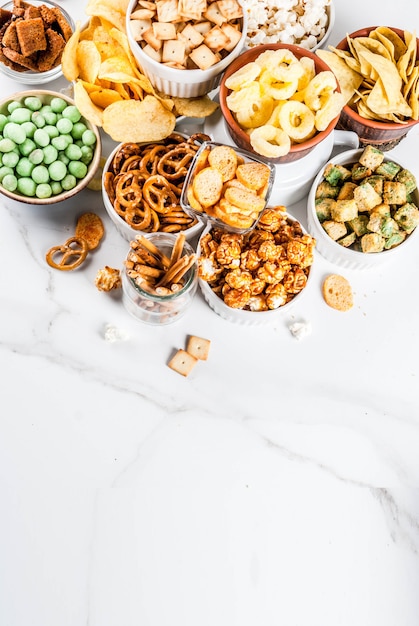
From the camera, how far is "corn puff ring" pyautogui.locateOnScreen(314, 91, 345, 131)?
1.17 meters

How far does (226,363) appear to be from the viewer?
1.36m

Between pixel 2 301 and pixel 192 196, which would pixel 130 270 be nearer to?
pixel 192 196

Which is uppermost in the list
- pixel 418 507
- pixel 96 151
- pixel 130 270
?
pixel 96 151

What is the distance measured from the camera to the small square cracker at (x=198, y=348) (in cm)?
135

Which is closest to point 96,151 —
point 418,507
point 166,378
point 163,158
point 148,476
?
point 163,158

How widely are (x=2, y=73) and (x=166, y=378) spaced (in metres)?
0.77

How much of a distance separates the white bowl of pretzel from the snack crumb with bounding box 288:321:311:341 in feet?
0.94

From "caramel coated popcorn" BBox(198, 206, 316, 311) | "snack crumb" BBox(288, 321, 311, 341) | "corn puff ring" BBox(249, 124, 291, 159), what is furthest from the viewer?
"snack crumb" BBox(288, 321, 311, 341)

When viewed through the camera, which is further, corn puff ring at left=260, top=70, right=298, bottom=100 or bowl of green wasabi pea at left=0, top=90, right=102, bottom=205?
bowl of green wasabi pea at left=0, top=90, right=102, bottom=205

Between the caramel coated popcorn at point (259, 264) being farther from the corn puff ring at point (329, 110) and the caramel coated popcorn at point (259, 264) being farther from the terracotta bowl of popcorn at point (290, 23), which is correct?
the terracotta bowl of popcorn at point (290, 23)

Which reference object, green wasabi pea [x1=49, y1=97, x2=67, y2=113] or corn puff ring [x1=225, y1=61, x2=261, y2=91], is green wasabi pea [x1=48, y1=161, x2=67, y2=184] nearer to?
green wasabi pea [x1=49, y1=97, x2=67, y2=113]

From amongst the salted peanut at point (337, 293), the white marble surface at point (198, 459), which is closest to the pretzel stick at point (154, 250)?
the white marble surface at point (198, 459)

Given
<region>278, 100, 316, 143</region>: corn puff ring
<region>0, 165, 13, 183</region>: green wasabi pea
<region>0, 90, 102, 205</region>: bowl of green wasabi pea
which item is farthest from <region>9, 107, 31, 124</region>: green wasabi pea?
<region>278, 100, 316, 143</region>: corn puff ring

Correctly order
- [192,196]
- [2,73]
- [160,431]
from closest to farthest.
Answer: [192,196]
[160,431]
[2,73]
